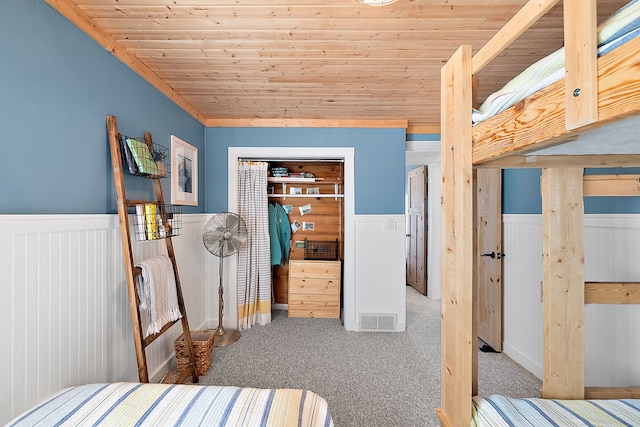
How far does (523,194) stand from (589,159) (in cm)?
142

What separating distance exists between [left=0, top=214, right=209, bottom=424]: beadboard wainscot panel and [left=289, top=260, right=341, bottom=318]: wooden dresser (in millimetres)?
1818

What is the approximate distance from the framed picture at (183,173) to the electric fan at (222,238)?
295 mm

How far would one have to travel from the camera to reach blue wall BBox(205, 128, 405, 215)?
3.30 metres

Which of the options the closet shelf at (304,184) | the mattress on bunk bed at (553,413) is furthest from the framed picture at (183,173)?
the mattress on bunk bed at (553,413)

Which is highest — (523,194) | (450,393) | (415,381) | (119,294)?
(523,194)

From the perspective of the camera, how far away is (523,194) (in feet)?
8.03

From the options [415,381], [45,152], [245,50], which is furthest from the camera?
[415,381]

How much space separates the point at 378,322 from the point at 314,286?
2.76 feet

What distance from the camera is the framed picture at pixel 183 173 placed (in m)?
2.54

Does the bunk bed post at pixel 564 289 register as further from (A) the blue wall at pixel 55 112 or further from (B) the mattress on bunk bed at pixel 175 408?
(A) the blue wall at pixel 55 112

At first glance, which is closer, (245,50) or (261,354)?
(245,50)

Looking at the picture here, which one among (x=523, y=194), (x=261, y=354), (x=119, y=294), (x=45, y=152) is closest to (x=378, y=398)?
(x=261, y=354)

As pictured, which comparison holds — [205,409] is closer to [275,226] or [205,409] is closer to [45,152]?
[45,152]

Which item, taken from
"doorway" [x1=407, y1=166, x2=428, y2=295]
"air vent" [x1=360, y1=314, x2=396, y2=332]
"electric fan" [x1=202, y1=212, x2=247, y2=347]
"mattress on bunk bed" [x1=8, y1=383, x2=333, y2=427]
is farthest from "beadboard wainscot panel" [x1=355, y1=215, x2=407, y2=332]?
"mattress on bunk bed" [x1=8, y1=383, x2=333, y2=427]
